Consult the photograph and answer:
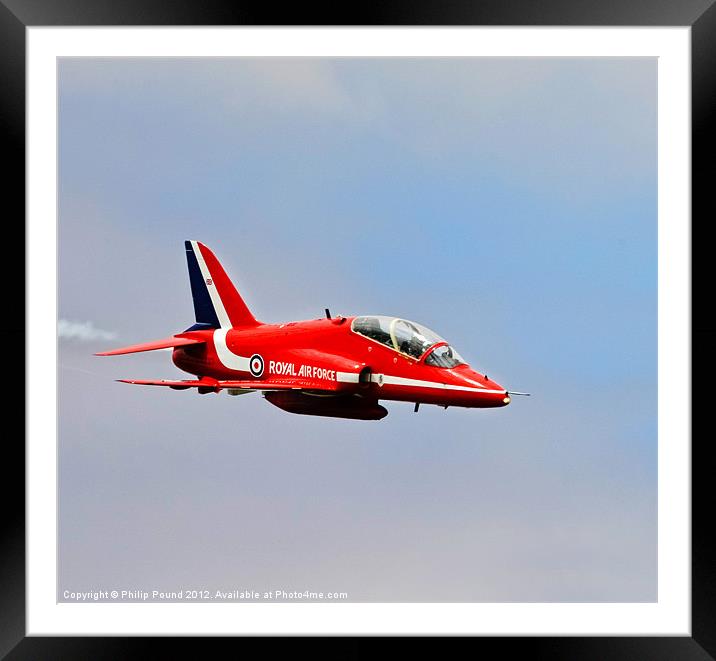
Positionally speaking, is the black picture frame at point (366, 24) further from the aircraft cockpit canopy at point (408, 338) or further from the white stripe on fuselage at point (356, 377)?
the aircraft cockpit canopy at point (408, 338)

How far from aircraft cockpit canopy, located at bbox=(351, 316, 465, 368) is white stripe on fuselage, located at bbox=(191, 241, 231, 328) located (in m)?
1.61

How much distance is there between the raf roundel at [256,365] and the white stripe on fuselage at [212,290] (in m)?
0.67

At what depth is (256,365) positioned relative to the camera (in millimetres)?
8500

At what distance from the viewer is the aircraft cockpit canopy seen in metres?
7.73

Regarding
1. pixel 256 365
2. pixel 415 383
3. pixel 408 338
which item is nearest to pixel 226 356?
pixel 256 365

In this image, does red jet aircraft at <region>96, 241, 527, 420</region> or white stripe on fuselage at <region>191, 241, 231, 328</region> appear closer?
red jet aircraft at <region>96, 241, 527, 420</region>

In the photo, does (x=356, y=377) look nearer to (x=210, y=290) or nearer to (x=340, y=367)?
(x=340, y=367)

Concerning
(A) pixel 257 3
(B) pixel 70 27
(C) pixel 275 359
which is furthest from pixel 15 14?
(C) pixel 275 359

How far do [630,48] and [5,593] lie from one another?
6.49 m

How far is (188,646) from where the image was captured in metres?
7.39

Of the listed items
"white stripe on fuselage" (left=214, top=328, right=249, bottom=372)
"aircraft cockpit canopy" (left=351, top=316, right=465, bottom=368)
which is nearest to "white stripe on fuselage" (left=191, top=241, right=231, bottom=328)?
"white stripe on fuselage" (left=214, top=328, right=249, bottom=372)

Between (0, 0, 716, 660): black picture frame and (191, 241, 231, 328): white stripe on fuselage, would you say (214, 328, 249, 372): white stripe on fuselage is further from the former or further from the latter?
(0, 0, 716, 660): black picture frame

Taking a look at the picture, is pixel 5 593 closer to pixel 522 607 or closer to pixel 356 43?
pixel 522 607

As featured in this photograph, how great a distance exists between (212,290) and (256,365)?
1076mm
